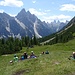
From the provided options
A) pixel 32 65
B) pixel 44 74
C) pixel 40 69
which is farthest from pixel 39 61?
pixel 44 74

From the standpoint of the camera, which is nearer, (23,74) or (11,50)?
(23,74)

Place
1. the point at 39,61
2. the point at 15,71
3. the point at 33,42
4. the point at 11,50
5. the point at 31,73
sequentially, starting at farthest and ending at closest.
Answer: the point at 33,42 → the point at 11,50 → the point at 39,61 → the point at 15,71 → the point at 31,73

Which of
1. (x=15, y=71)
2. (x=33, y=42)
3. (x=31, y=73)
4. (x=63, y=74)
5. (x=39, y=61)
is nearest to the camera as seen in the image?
(x=63, y=74)

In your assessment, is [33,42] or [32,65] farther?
[33,42]

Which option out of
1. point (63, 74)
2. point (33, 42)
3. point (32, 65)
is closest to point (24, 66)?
point (32, 65)

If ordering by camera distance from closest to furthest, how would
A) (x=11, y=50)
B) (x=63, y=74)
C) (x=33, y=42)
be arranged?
(x=63, y=74), (x=11, y=50), (x=33, y=42)

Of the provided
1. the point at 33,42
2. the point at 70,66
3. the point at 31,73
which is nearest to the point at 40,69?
the point at 31,73

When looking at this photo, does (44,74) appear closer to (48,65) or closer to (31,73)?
(31,73)

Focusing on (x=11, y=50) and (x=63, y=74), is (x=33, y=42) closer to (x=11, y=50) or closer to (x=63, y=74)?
(x=11, y=50)

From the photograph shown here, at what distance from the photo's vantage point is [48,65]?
37844 mm

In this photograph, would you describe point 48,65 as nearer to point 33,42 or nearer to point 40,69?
point 40,69

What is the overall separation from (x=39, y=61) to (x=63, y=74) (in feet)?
33.8

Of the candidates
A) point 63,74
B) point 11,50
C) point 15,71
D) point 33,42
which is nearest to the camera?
point 63,74

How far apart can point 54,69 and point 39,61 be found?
7.45 m
